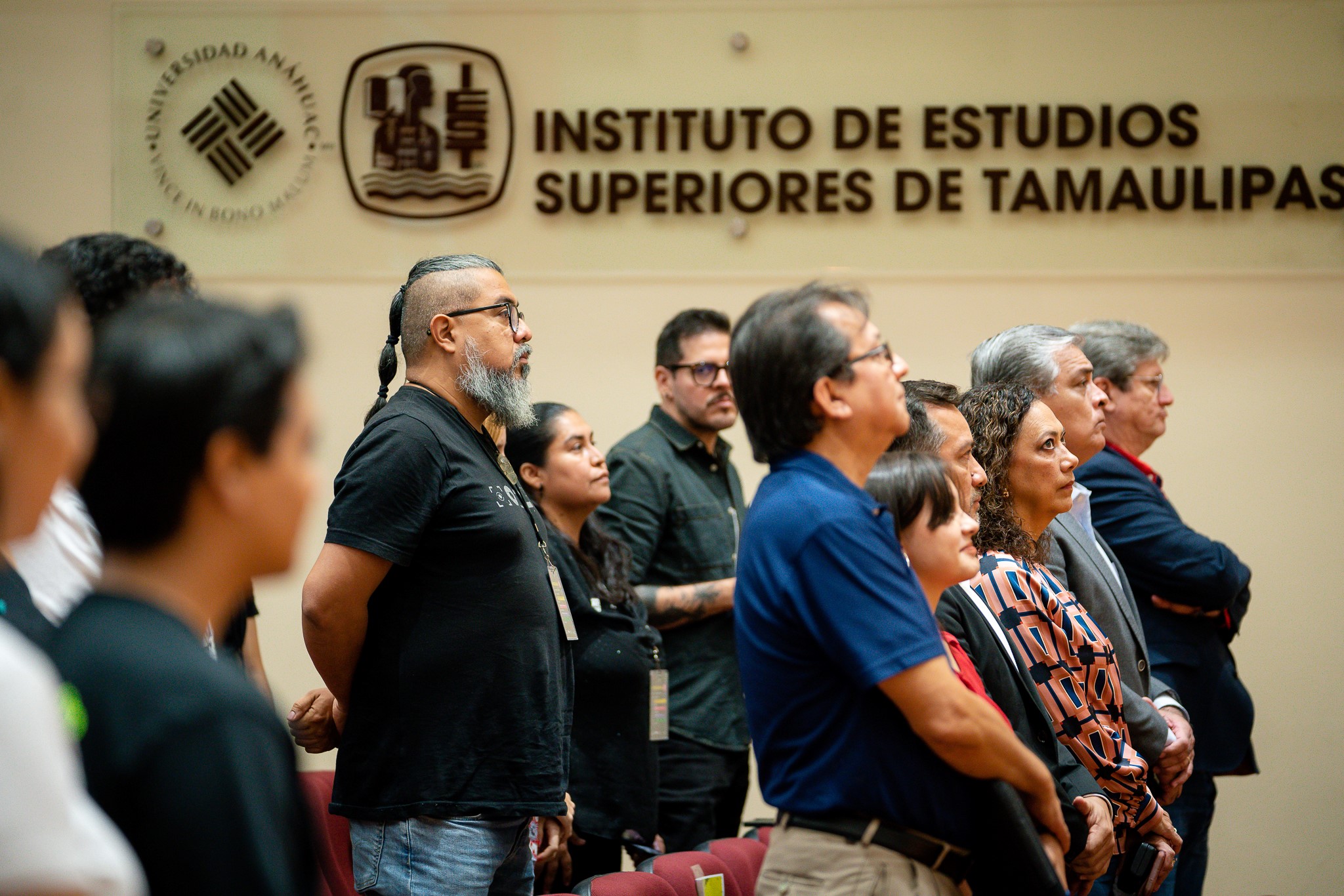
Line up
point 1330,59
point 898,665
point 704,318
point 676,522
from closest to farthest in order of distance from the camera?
point 898,665 < point 676,522 < point 704,318 < point 1330,59

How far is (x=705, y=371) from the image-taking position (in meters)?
3.90

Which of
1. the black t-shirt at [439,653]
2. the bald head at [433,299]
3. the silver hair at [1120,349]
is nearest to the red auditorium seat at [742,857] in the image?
the black t-shirt at [439,653]

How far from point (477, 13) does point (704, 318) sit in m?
1.71

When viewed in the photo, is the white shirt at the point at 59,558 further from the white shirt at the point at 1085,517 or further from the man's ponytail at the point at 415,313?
the white shirt at the point at 1085,517

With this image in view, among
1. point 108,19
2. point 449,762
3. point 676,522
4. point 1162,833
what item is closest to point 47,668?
point 449,762

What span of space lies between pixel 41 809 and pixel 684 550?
119 inches

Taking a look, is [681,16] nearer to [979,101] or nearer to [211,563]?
[979,101]

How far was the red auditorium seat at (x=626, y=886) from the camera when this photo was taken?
2570mm

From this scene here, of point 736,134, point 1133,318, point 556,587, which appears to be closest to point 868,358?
point 556,587

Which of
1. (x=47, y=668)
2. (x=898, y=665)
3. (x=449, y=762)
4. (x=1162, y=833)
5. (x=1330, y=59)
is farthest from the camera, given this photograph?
(x=1330, y=59)

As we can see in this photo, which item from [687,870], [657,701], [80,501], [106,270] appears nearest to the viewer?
[80,501]

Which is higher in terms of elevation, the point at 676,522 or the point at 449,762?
the point at 676,522

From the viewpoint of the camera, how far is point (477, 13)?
4.92m

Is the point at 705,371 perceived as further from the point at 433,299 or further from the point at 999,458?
the point at 433,299
